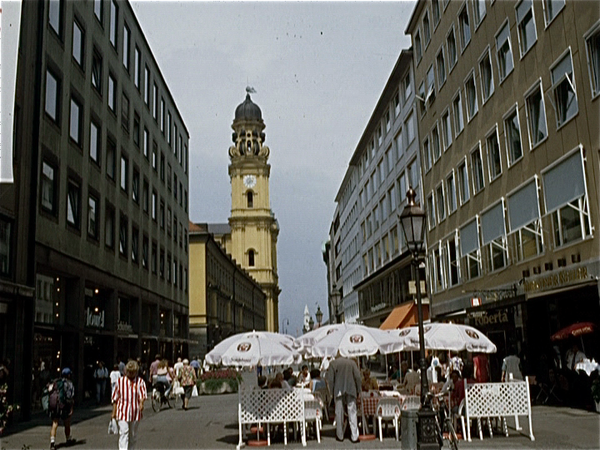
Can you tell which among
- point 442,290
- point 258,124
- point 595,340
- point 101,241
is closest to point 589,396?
point 595,340

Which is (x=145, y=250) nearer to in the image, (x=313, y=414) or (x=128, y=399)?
(x=313, y=414)

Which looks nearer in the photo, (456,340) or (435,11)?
(456,340)

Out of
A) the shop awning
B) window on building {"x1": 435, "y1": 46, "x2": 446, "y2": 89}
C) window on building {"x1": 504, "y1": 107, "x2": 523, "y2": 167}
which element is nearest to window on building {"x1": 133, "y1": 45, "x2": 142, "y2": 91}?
window on building {"x1": 435, "y1": 46, "x2": 446, "y2": 89}

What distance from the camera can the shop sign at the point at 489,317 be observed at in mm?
24328

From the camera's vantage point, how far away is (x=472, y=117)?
27.4 m

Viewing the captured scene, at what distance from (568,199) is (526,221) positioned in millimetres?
3489

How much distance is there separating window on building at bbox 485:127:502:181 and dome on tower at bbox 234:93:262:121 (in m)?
103

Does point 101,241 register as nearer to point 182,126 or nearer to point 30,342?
point 30,342

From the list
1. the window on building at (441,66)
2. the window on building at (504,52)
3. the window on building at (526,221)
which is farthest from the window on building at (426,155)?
the window on building at (526,221)

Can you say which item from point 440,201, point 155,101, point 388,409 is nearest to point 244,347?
point 388,409

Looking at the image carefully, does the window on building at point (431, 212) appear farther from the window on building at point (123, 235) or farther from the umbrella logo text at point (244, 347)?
the umbrella logo text at point (244, 347)

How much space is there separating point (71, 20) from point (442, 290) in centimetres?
2130

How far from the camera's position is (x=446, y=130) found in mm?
31891

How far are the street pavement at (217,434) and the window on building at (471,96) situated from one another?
13148 mm
